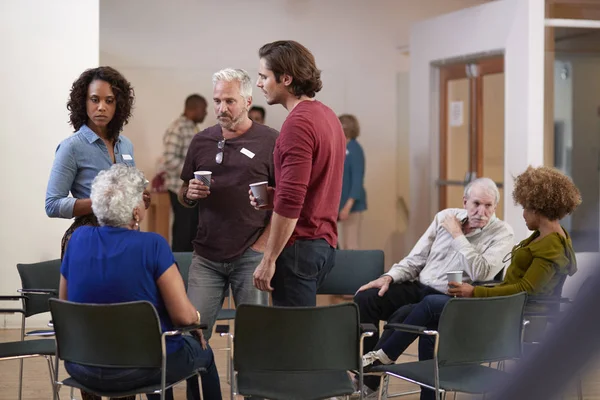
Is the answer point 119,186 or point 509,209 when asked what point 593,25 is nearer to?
point 509,209

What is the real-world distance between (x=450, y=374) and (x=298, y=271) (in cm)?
71

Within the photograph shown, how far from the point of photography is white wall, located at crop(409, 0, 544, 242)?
6258 mm

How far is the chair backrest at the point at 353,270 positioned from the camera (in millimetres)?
4134

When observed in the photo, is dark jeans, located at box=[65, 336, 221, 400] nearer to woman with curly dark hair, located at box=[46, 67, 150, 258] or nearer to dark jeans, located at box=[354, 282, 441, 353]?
woman with curly dark hair, located at box=[46, 67, 150, 258]

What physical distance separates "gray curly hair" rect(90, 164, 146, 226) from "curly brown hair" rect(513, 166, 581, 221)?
1.63 metres

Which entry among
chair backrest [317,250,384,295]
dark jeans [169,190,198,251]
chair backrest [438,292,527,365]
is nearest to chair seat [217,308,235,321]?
chair backrest [317,250,384,295]

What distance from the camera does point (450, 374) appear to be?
294 centimetres

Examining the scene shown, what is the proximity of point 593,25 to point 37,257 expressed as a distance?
187 inches

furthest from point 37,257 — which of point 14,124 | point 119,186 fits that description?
point 119,186

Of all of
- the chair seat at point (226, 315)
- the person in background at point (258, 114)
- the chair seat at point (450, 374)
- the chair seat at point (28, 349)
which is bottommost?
the chair seat at point (450, 374)

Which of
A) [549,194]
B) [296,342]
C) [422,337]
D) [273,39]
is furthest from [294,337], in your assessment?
[273,39]

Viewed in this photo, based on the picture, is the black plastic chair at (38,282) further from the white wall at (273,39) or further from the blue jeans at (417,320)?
the white wall at (273,39)

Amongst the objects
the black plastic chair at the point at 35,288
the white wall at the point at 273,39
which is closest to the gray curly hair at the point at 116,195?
the black plastic chair at the point at 35,288

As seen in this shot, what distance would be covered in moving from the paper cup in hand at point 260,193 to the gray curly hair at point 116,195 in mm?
405
